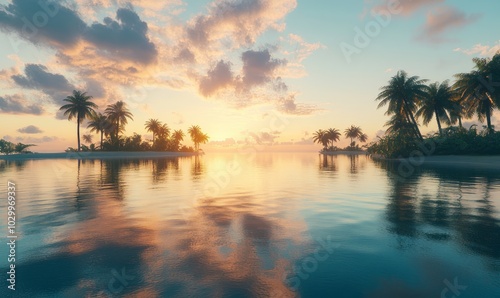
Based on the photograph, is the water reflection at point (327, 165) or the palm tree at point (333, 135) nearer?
the water reflection at point (327, 165)

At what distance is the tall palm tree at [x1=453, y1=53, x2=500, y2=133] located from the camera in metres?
41.9

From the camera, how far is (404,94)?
4781 cm

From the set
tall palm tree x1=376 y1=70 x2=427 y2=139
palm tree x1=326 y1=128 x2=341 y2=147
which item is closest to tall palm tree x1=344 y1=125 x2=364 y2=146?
palm tree x1=326 y1=128 x2=341 y2=147

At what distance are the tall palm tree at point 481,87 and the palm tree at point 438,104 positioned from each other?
2.70 m

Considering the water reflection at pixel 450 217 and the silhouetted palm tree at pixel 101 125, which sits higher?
the silhouetted palm tree at pixel 101 125

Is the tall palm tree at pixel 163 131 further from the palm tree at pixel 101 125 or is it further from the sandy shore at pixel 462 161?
the sandy shore at pixel 462 161

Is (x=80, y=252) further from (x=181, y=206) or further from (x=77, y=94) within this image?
(x=77, y=94)

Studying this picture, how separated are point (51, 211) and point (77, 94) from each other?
213ft

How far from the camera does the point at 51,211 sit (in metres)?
9.12

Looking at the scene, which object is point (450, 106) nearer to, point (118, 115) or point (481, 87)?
point (481, 87)

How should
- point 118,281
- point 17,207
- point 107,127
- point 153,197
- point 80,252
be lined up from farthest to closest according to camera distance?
point 107,127, point 153,197, point 17,207, point 80,252, point 118,281

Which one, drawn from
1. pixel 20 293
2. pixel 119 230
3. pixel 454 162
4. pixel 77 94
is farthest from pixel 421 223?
pixel 77 94

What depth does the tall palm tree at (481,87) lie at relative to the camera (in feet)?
137

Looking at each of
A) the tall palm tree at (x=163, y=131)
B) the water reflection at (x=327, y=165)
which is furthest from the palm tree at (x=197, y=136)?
the water reflection at (x=327, y=165)
